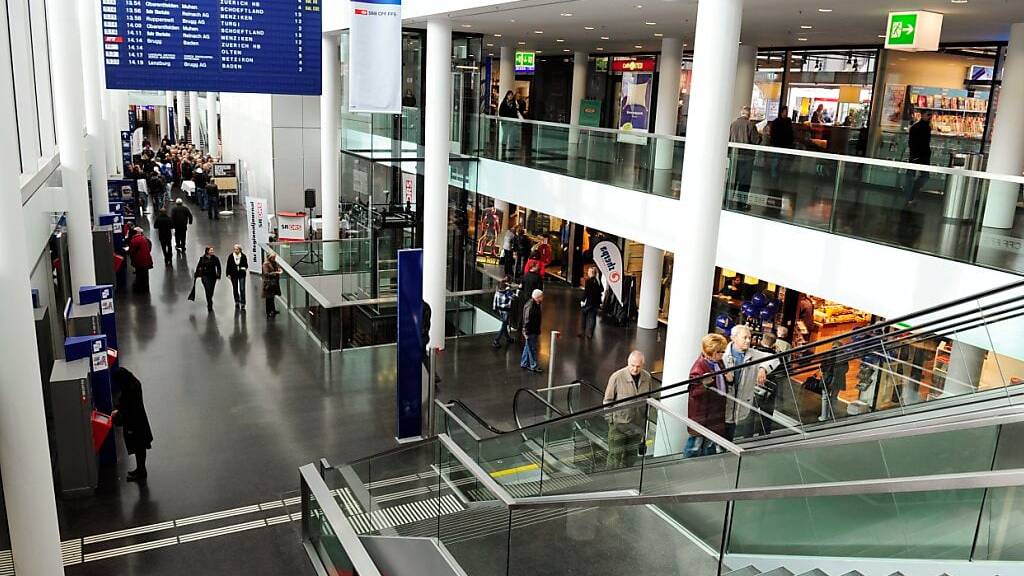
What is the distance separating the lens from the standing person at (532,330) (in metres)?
14.6

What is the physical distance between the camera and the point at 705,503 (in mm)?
5453

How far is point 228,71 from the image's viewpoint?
1149 centimetres

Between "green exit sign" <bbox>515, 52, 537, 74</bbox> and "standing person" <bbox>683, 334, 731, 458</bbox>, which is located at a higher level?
"green exit sign" <bbox>515, 52, 537, 74</bbox>

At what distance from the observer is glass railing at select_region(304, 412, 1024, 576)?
3885mm

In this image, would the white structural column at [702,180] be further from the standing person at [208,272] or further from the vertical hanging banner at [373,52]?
the standing person at [208,272]

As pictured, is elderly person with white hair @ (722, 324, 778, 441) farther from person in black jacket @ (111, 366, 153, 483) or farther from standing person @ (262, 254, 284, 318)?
standing person @ (262, 254, 284, 318)

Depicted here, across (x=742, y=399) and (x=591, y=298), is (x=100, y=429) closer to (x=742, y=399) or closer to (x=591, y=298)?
(x=742, y=399)

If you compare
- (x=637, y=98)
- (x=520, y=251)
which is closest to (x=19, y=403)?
(x=520, y=251)

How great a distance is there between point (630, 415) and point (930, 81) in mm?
10092

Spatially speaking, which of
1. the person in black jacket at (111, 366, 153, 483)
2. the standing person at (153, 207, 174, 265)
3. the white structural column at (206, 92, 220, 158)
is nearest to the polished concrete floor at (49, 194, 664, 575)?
the person in black jacket at (111, 366, 153, 483)

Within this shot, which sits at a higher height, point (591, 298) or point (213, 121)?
point (213, 121)

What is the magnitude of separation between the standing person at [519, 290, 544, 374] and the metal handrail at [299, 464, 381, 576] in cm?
631

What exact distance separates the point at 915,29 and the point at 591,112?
14727mm

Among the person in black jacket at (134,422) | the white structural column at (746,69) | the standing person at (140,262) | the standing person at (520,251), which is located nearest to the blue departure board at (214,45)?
the person in black jacket at (134,422)
